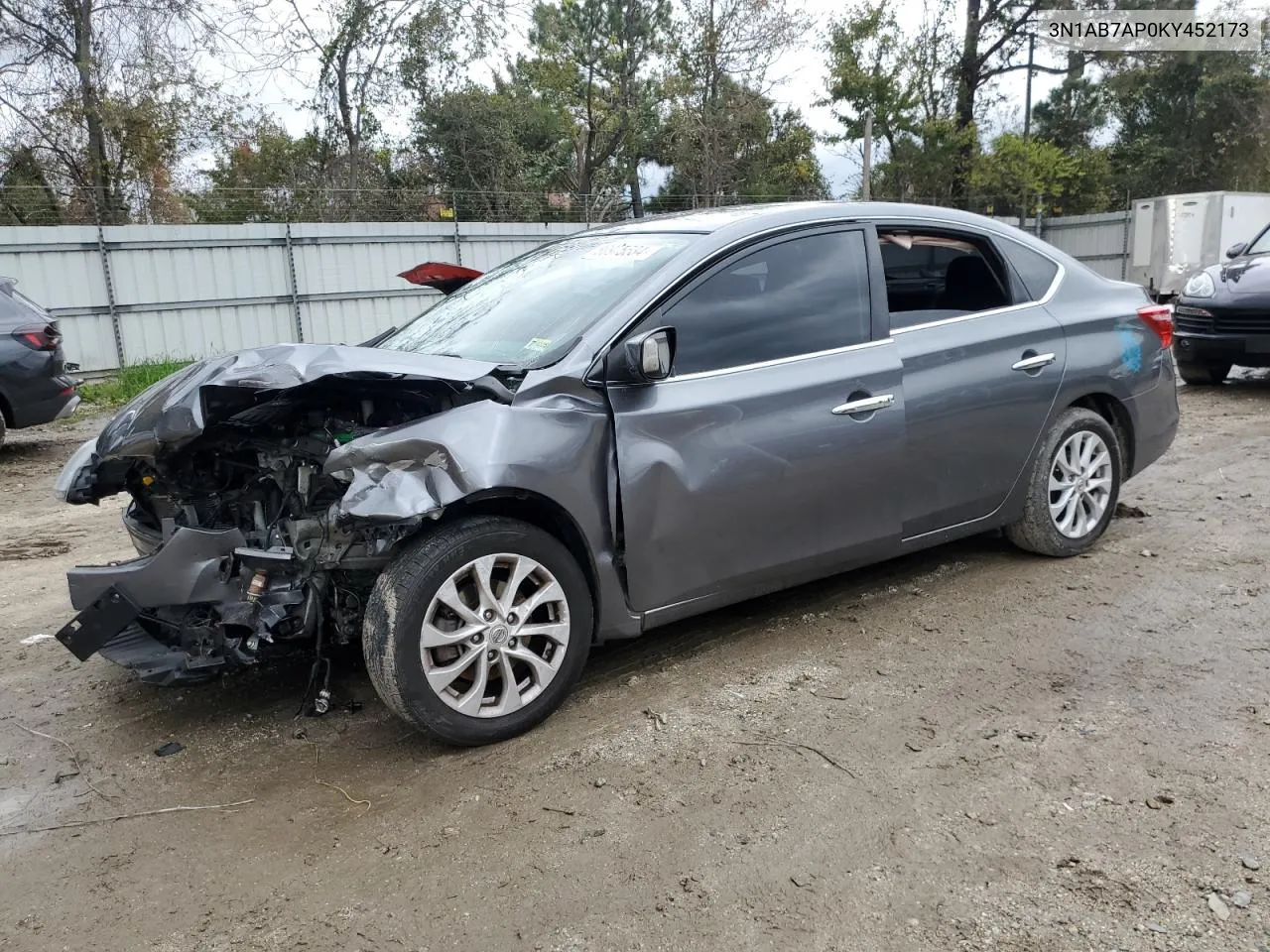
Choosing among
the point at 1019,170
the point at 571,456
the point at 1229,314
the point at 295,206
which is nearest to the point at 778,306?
the point at 571,456

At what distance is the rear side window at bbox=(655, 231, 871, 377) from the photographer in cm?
346

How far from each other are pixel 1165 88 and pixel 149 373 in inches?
1284

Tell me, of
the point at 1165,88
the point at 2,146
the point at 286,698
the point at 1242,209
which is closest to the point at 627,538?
the point at 286,698

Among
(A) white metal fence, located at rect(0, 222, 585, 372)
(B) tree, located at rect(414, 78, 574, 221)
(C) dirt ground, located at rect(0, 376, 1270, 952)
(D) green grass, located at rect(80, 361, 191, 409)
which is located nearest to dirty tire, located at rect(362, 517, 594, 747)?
(C) dirt ground, located at rect(0, 376, 1270, 952)

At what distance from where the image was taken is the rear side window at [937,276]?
4.00 metres

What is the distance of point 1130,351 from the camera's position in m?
4.65

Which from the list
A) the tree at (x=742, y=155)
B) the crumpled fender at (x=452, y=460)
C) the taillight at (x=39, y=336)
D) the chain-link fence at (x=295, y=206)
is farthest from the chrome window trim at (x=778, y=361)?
the tree at (x=742, y=155)

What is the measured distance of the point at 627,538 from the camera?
3.23m

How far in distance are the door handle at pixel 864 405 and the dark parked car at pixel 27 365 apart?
302 inches

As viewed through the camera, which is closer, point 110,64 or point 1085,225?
point 110,64

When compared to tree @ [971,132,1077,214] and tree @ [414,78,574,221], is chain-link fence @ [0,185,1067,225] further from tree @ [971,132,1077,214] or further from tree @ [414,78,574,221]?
tree @ [971,132,1077,214]

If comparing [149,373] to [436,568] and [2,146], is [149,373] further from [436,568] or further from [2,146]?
[436,568]

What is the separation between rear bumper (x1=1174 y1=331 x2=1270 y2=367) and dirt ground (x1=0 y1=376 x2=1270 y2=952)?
5186mm

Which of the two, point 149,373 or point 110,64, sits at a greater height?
point 110,64
